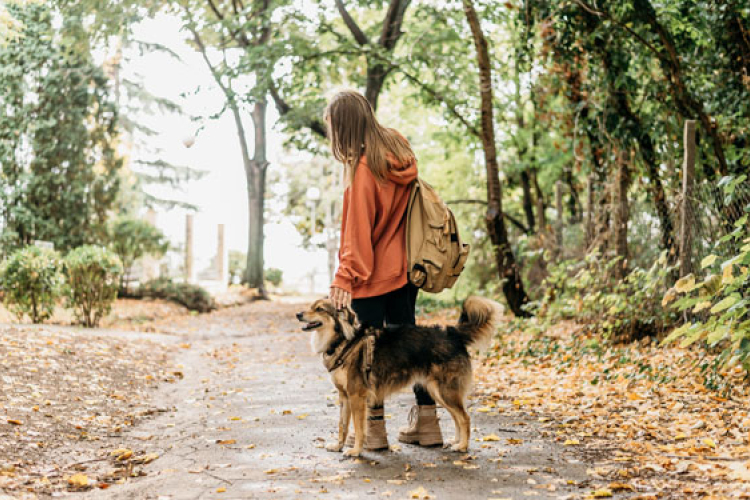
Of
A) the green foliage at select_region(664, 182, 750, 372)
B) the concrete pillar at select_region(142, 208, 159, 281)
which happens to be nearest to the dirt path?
the green foliage at select_region(664, 182, 750, 372)

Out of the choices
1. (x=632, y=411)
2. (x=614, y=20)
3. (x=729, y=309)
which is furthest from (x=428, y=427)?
(x=614, y=20)

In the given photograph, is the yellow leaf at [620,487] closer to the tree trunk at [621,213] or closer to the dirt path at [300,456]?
the dirt path at [300,456]

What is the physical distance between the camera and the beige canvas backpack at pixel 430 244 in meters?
5.02

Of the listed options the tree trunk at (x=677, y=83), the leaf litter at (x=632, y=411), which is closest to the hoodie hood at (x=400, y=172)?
the leaf litter at (x=632, y=411)

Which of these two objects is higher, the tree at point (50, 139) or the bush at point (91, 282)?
the tree at point (50, 139)

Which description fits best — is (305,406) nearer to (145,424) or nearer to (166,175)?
(145,424)

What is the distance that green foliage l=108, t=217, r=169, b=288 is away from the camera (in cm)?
2041

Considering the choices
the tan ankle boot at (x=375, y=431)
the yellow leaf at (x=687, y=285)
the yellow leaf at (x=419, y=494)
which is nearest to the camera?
the yellow leaf at (x=419, y=494)

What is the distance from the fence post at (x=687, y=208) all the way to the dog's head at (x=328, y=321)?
16.1 ft

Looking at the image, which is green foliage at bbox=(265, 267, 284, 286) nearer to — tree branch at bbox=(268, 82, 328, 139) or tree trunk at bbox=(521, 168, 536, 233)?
tree branch at bbox=(268, 82, 328, 139)

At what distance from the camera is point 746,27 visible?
30.8ft

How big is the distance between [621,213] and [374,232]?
20.7 ft

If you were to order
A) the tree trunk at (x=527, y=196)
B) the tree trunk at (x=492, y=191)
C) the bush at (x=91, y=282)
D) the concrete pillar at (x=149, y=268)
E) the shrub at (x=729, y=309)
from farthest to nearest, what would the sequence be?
the concrete pillar at (x=149, y=268)
the tree trunk at (x=527, y=196)
the bush at (x=91, y=282)
the tree trunk at (x=492, y=191)
the shrub at (x=729, y=309)

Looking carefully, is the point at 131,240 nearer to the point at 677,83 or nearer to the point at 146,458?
the point at 677,83
